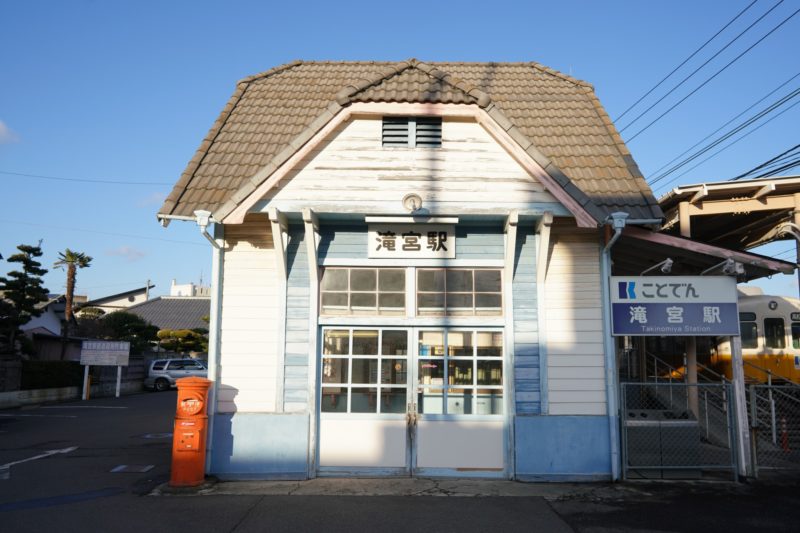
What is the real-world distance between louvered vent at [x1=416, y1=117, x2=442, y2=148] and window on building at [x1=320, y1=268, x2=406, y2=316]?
206 cm

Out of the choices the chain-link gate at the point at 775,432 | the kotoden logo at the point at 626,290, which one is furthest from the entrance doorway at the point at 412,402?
the chain-link gate at the point at 775,432

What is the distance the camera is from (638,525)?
6945 millimetres

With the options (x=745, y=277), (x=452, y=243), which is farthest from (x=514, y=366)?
(x=745, y=277)

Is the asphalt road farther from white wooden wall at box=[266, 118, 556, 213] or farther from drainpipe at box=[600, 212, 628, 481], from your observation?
white wooden wall at box=[266, 118, 556, 213]

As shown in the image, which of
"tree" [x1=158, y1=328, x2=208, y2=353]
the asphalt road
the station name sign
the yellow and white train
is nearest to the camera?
the asphalt road

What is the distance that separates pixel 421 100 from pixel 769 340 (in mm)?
13280

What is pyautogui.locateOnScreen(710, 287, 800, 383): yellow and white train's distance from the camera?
16188 millimetres

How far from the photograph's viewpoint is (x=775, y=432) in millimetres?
11773

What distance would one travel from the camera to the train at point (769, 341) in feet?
53.2

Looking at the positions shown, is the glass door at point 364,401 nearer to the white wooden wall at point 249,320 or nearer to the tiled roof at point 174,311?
the white wooden wall at point 249,320

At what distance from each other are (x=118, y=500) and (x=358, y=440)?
3382 millimetres

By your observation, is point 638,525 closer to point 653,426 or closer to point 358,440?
point 653,426

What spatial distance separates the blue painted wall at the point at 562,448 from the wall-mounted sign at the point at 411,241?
9.38 ft

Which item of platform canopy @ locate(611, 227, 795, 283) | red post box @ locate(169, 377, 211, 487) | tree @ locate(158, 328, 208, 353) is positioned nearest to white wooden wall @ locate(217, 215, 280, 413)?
red post box @ locate(169, 377, 211, 487)
